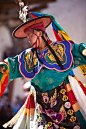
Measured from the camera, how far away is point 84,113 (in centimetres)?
132

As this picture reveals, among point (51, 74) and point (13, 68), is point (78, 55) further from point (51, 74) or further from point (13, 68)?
point (13, 68)

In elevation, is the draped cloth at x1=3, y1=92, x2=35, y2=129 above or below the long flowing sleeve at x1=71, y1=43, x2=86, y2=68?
below

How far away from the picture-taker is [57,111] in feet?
4.39

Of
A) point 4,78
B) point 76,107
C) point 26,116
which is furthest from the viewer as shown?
point 26,116

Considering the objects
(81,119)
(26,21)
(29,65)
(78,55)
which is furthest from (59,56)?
(81,119)

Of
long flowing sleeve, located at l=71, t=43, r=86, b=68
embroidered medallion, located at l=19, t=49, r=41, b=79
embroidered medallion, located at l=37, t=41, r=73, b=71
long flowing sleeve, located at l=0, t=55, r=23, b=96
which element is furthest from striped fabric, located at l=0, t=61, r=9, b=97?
long flowing sleeve, located at l=71, t=43, r=86, b=68

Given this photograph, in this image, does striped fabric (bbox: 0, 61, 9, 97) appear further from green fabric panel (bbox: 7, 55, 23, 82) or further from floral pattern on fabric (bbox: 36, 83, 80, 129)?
floral pattern on fabric (bbox: 36, 83, 80, 129)

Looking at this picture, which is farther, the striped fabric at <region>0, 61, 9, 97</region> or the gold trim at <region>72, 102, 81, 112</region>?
the gold trim at <region>72, 102, 81, 112</region>

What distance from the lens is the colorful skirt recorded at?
132cm

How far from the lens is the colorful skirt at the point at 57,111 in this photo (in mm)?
1318

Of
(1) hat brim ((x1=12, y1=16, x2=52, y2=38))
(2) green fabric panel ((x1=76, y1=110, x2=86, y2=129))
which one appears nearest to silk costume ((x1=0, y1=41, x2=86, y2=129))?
(2) green fabric panel ((x1=76, y1=110, x2=86, y2=129))

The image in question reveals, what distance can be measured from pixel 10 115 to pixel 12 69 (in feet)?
6.06

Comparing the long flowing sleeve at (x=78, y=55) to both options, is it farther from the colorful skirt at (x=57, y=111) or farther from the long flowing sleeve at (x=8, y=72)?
the long flowing sleeve at (x=8, y=72)

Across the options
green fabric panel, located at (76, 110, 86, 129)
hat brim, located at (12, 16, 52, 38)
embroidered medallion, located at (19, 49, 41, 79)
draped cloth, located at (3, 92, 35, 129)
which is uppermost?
hat brim, located at (12, 16, 52, 38)
